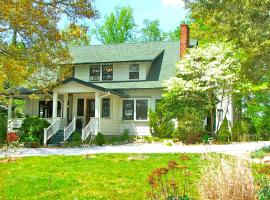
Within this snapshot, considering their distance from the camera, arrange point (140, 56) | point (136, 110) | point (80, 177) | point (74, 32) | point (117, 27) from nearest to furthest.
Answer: point (80, 177) < point (74, 32) < point (136, 110) < point (140, 56) < point (117, 27)

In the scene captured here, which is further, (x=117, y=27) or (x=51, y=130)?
(x=117, y=27)

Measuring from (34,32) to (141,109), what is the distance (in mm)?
11600

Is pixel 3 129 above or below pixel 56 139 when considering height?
above

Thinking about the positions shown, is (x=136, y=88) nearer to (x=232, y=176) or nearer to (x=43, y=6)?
(x=43, y=6)

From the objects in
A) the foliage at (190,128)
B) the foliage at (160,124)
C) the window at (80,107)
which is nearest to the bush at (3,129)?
the window at (80,107)

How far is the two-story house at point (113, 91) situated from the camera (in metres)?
26.8

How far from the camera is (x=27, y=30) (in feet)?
60.3

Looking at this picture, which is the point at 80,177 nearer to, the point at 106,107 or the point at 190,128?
the point at 190,128

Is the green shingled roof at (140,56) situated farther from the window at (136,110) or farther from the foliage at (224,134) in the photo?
the foliage at (224,134)

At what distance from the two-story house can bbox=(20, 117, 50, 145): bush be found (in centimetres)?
65

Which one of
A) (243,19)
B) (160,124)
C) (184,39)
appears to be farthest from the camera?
(184,39)

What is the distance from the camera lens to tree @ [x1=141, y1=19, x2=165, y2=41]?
6069 cm

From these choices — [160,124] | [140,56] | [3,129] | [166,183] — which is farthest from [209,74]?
[166,183]

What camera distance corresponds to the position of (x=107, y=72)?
30750 mm
